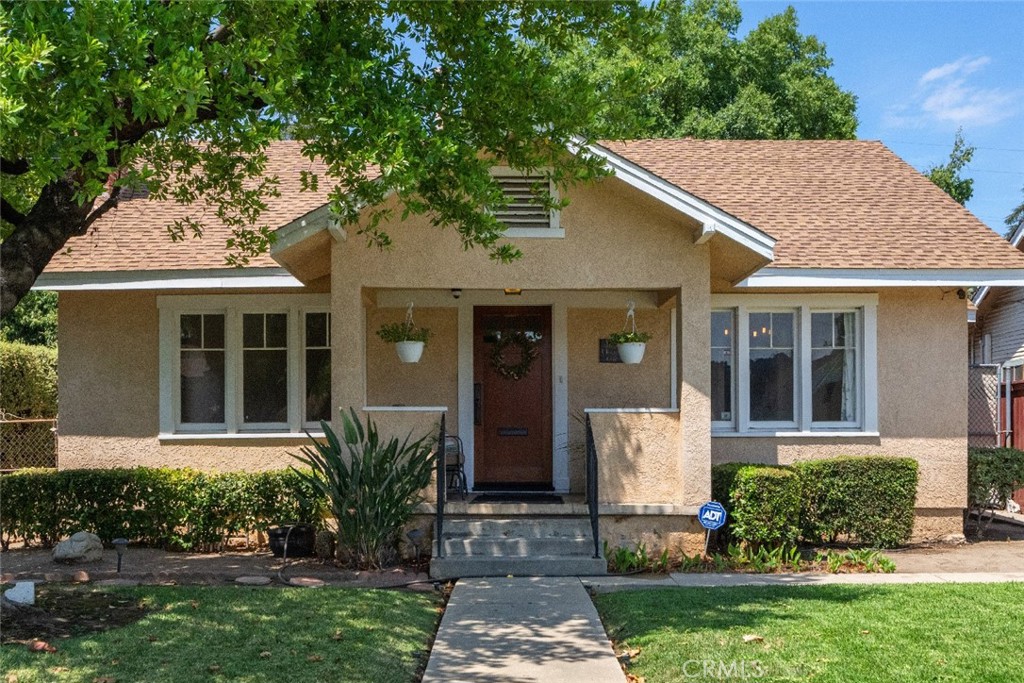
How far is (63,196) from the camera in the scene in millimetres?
7359

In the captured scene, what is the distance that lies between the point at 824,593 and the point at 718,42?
800 inches

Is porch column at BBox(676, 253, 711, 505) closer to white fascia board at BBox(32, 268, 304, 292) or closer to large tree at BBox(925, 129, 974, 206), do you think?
white fascia board at BBox(32, 268, 304, 292)

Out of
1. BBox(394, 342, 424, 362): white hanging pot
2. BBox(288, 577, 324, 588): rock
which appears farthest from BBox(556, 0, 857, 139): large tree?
BBox(288, 577, 324, 588): rock

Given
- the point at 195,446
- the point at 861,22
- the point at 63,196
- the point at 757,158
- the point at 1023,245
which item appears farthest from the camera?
the point at 1023,245

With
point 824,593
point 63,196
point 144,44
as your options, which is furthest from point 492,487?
point 144,44

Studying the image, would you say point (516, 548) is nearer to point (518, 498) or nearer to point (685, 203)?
point (518, 498)

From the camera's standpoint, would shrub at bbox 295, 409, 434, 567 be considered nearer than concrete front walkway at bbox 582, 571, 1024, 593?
No

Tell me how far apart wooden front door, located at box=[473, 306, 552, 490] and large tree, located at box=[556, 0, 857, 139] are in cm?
1264

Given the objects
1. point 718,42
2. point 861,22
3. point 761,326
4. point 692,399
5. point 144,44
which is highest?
point 718,42

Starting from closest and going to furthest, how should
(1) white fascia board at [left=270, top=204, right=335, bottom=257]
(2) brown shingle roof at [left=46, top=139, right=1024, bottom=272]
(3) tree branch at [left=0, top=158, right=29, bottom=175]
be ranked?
1. (3) tree branch at [left=0, top=158, right=29, bottom=175]
2. (1) white fascia board at [left=270, top=204, right=335, bottom=257]
3. (2) brown shingle roof at [left=46, top=139, right=1024, bottom=272]

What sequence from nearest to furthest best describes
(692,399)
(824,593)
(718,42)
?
(824,593) → (692,399) → (718,42)

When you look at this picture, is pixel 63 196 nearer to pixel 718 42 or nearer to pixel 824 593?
pixel 824 593

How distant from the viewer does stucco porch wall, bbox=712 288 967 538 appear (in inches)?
478

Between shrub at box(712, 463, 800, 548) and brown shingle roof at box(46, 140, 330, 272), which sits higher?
brown shingle roof at box(46, 140, 330, 272)
